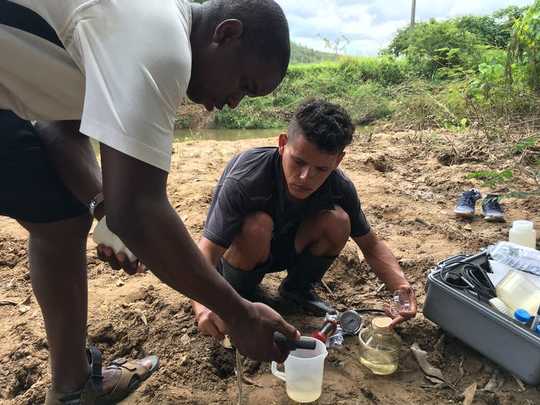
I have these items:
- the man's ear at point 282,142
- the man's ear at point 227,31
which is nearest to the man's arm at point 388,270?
the man's ear at point 282,142

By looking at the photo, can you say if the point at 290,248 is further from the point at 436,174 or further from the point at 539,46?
the point at 539,46

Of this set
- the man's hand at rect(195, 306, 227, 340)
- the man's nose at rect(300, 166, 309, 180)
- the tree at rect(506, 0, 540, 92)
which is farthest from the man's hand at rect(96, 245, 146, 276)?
the tree at rect(506, 0, 540, 92)

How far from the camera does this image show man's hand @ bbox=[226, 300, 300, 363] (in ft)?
4.27

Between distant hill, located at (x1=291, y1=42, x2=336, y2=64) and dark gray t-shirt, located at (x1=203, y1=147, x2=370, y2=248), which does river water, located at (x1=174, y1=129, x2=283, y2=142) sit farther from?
distant hill, located at (x1=291, y1=42, x2=336, y2=64)

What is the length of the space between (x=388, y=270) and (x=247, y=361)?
82 cm

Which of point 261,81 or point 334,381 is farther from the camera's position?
point 334,381

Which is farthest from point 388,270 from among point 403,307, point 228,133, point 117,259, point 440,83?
point 228,133

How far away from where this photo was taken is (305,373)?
1.78 m

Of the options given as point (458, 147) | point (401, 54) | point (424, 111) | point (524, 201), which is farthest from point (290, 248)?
point (401, 54)

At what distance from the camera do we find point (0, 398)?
1.95 meters

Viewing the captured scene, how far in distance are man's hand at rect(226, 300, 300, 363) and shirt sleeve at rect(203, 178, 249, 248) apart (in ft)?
2.31

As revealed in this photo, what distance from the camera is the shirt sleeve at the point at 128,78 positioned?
957 millimetres

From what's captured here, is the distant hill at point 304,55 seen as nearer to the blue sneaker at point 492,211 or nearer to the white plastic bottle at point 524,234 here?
the blue sneaker at point 492,211

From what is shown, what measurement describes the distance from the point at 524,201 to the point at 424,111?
13.5 ft
